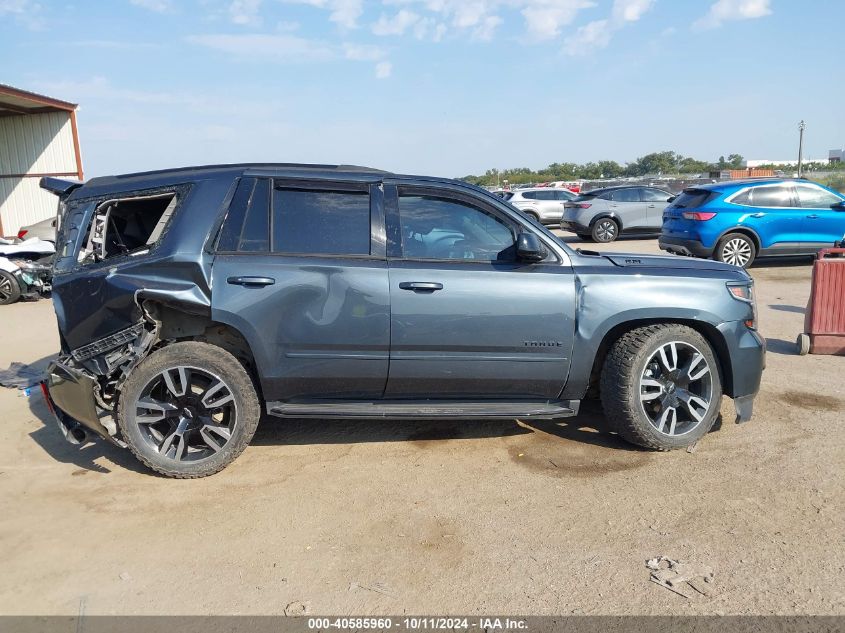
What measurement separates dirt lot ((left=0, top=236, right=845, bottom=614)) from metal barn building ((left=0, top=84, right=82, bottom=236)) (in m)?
18.7

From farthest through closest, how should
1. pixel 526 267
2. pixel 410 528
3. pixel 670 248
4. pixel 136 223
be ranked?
pixel 670 248 → pixel 136 223 → pixel 526 267 → pixel 410 528

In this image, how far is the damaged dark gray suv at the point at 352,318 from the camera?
411 centimetres

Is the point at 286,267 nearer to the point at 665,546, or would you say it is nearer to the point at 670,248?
the point at 665,546

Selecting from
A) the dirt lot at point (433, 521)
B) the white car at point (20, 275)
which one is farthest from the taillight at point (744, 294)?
the white car at point (20, 275)

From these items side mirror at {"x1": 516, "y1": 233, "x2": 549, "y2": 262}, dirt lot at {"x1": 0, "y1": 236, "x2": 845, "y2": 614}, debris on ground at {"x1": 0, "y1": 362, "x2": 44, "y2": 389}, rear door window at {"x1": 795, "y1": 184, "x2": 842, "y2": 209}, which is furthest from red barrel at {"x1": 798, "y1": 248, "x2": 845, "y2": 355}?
debris on ground at {"x1": 0, "y1": 362, "x2": 44, "y2": 389}

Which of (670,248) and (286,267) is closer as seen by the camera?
(286,267)

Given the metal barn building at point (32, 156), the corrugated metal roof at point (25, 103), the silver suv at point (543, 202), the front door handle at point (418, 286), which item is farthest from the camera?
the silver suv at point (543, 202)

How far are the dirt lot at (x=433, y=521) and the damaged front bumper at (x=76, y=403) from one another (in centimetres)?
31

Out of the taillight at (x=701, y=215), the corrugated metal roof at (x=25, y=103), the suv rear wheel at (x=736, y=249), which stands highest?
the corrugated metal roof at (x=25, y=103)

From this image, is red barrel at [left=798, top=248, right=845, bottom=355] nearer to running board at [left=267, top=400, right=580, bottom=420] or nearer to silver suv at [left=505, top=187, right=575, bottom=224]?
running board at [left=267, top=400, right=580, bottom=420]

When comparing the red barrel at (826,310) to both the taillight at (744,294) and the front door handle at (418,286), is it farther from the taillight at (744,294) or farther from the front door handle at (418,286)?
the front door handle at (418,286)

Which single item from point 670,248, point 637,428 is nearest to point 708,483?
point 637,428

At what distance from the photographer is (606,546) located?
11.0 ft

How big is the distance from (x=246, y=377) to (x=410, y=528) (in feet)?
4.63
